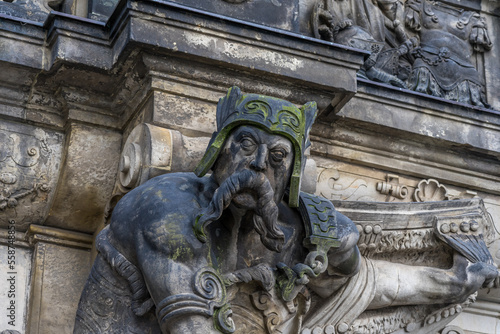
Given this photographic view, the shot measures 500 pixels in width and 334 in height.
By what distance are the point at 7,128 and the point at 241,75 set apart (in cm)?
99

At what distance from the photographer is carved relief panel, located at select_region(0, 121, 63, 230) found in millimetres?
5004

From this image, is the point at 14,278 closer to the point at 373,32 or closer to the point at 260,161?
the point at 260,161

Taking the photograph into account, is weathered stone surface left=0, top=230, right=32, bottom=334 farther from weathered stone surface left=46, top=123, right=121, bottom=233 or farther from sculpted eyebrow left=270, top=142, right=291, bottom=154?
sculpted eyebrow left=270, top=142, right=291, bottom=154

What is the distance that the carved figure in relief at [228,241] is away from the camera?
4215mm

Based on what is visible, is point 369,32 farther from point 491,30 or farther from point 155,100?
point 155,100

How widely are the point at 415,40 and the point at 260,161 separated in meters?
1.86

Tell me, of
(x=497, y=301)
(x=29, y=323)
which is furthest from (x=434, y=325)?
(x=29, y=323)

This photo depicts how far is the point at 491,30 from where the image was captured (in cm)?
604

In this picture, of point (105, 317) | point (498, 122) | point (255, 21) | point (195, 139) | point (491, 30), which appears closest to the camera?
point (105, 317)

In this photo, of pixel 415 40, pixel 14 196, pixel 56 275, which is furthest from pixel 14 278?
pixel 415 40

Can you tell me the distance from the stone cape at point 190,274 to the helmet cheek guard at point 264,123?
15 centimetres

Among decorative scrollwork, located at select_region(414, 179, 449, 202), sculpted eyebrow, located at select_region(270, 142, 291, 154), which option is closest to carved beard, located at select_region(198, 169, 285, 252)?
sculpted eyebrow, located at select_region(270, 142, 291, 154)

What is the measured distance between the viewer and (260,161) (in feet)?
14.0

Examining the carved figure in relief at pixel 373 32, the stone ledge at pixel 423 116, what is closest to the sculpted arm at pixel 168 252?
the stone ledge at pixel 423 116
